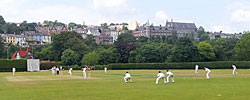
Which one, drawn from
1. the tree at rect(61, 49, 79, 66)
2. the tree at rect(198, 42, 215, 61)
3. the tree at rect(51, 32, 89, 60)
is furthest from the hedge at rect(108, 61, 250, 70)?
the tree at rect(51, 32, 89, 60)

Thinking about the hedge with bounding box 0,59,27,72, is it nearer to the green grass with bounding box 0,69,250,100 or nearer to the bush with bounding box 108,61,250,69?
the bush with bounding box 108,61,250,69

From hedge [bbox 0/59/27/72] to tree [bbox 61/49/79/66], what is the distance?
18.3 meters

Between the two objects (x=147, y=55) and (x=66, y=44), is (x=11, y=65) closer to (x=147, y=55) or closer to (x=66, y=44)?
(x=66, y=44)

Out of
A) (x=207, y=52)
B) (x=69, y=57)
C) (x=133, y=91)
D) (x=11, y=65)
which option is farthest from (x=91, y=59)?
(x=133, y=91)

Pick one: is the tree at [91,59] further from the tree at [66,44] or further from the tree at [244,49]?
the tree at [244,49]

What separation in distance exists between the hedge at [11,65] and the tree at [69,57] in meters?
18.3

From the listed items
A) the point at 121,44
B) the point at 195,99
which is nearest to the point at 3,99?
the point at 195,99

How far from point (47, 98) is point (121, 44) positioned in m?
105

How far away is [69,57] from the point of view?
405 feet

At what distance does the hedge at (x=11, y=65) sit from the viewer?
106m

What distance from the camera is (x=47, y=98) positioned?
22.8m

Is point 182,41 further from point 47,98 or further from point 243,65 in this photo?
point 47,98

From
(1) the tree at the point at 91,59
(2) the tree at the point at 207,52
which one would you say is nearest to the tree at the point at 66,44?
(1) the tree at the point at 91,59

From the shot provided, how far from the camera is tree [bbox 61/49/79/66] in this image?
124 m
